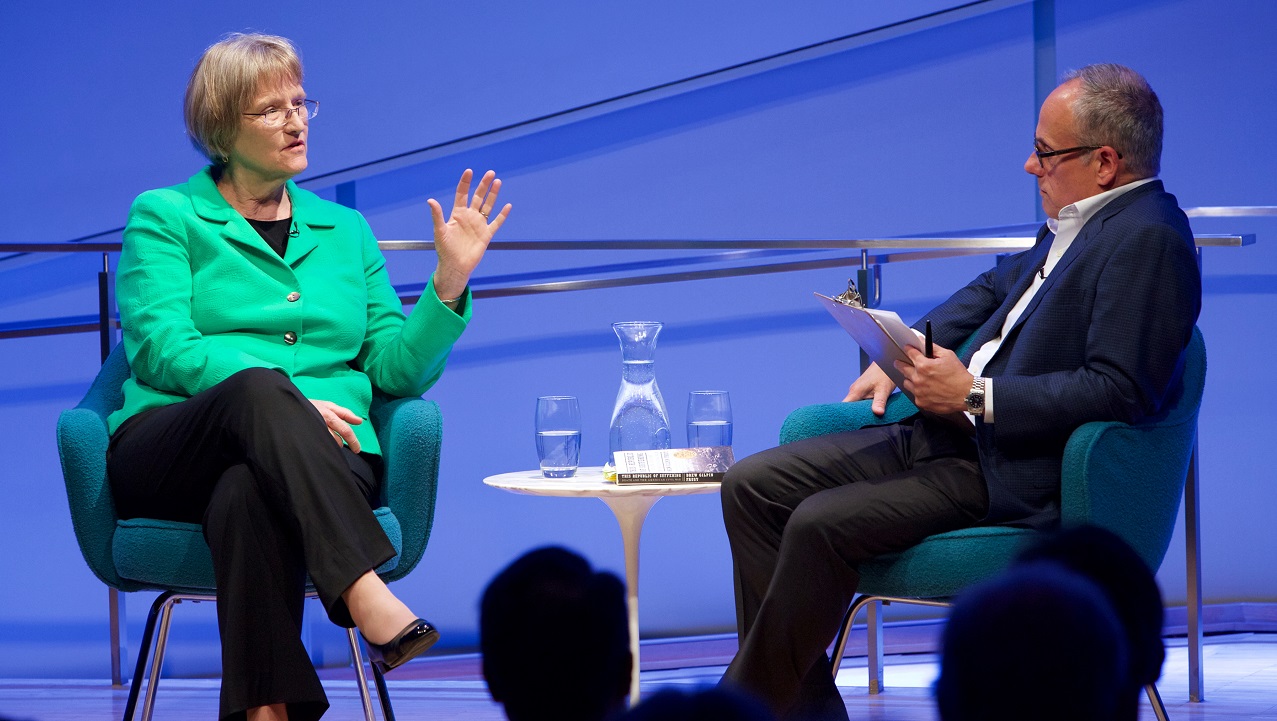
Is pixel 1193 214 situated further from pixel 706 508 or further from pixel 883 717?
pixel 706 508

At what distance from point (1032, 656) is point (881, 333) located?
1.28 metres

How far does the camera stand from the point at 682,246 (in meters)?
2.89

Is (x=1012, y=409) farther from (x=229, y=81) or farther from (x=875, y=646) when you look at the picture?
(x=229, y=81)

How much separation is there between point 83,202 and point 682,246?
1854mm

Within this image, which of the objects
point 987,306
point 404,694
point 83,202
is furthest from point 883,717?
point 83,202

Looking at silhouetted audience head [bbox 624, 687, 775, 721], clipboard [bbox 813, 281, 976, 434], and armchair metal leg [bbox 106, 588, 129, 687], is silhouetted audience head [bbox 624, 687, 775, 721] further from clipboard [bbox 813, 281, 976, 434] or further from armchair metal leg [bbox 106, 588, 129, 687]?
armchair metal leg [bbox 106, 588, 129, 687]

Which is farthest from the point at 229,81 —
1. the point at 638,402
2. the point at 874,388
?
the point at 874,388

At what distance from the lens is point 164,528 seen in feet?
6.43

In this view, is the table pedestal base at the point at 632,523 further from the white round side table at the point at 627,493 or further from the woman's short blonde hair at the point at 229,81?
the woman's short blonde hair at the point at 229,81

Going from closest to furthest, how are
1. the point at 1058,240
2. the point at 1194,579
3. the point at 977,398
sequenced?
the point at 977,398, the point at 1058,240, the point at 1194,579

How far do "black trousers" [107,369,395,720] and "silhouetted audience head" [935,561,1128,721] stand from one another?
1.17 metres

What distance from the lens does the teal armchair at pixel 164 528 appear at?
6.39 feet

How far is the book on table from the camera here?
208 cm

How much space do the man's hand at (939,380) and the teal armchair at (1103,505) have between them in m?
0.19
